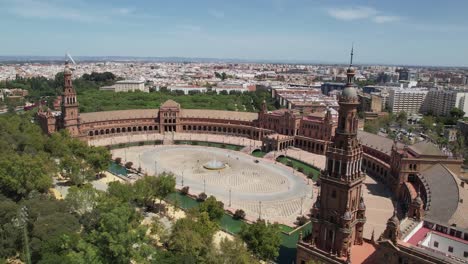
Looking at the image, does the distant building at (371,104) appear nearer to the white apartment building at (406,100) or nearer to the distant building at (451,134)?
the white apartment building at (406,100)

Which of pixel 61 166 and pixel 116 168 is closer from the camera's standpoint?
pixel 61 166

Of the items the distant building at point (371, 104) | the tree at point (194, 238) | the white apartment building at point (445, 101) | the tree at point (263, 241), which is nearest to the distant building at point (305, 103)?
the distant building at point (371, 104)

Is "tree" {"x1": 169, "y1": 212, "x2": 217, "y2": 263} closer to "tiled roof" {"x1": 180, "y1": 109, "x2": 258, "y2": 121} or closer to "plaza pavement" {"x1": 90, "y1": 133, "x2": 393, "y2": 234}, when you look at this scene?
"plaza pavement" {"x1": 90, "y1": 133, "x2": 393, "y2": 234}

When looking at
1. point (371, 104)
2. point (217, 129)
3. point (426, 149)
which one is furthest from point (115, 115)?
point (371, 104)

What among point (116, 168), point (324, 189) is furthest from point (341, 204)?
point (116, 168)

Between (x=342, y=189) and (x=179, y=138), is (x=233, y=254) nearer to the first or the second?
(x=342, y=189)

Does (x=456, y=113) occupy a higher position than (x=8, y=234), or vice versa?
(x=456, y=113)

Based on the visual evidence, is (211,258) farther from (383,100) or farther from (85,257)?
(383,100)
